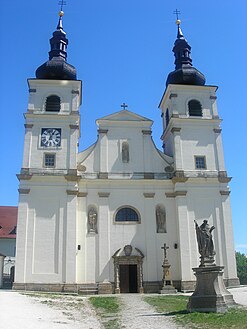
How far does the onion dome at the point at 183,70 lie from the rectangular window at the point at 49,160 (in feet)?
38.2

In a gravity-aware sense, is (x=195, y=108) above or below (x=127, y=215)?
above

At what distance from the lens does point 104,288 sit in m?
25.6

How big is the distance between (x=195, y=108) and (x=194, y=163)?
4917mm

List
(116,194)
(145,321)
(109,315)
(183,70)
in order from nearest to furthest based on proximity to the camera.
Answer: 1. (145,321)
2. (109,315)
3. (116,194)
4. (183,70)

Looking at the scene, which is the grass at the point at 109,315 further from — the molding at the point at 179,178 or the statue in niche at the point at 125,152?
the statue in niche at the point at 125,152

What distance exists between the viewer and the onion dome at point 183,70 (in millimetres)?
31562

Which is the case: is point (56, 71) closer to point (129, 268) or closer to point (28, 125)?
point (28, 125)

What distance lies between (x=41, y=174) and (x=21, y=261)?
236 inches

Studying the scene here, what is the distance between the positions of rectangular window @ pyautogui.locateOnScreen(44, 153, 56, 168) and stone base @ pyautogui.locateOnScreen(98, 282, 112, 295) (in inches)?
350

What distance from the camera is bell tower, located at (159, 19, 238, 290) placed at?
27.0 metres

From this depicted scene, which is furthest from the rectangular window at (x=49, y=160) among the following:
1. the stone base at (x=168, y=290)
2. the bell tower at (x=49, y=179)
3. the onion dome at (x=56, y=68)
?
the stone base at (x=168, y=290)

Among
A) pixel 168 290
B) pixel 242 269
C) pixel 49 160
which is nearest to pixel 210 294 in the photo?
pixel 168 290

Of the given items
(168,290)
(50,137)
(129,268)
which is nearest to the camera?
(168,290)

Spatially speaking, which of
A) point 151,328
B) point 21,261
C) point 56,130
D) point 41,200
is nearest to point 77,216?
point 41,200
